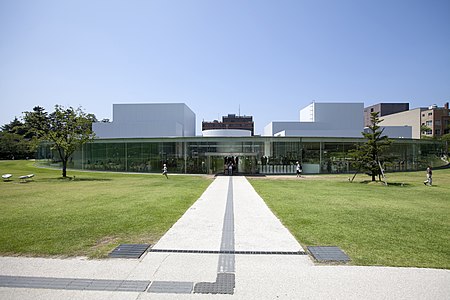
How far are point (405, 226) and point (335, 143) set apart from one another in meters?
26.0

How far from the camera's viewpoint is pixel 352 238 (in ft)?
22.0

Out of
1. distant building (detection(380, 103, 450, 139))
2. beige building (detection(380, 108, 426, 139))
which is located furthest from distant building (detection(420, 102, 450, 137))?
beige building (detection(380, 108, 426, 139))

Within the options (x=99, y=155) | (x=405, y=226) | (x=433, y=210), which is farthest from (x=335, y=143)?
(x=99, y=155)

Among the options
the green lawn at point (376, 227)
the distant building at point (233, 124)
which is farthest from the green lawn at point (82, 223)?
the distant building at point (233, 124)

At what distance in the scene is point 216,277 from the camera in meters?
4.69

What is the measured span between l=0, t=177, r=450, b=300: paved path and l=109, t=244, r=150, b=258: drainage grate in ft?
0.66

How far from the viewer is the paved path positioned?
4.12 meters

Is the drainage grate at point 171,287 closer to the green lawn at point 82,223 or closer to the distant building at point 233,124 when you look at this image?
the green lawn at point 82,223

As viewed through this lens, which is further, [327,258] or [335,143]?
[335,143]

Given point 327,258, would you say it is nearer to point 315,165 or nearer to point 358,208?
point 358,208

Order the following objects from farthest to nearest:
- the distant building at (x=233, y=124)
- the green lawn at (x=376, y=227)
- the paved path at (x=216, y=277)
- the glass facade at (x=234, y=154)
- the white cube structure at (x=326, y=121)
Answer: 1. the distant building at (x=233, y=124)
2. the white cube structure at (x=326, y=121)
3. the glass facade at (x=234, y=154)
4. the green lawn at (x=376, y=227)
5. the paved path at (x=216, y=277)

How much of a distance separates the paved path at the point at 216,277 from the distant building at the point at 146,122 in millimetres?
41550

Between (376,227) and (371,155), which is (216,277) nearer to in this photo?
(376,227)

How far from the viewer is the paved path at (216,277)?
13.5 ft
